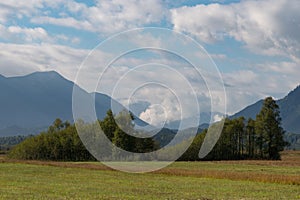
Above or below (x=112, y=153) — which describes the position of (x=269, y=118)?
above

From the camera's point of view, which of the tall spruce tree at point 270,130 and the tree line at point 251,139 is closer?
the tall spruce tree at point 270,130

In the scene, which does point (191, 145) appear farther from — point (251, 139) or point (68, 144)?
point (68, 144)

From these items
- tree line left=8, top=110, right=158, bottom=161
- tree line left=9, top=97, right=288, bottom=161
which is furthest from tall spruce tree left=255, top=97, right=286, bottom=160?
tree line left=8, top=110, right=158, bottom=161

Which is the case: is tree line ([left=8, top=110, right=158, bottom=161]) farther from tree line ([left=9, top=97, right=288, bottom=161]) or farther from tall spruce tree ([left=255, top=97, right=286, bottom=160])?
tall spruce tree ([left=255, top=97, right=286, bottom=160])

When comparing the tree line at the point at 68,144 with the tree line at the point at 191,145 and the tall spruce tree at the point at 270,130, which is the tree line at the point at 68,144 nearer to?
the tree line at the point at 191,145

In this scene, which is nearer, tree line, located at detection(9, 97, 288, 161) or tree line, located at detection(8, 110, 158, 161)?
tree line, located at detection(9, 97, 288, 161)

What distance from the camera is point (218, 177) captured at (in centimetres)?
4941

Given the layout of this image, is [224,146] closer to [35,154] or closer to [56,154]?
[56,154]

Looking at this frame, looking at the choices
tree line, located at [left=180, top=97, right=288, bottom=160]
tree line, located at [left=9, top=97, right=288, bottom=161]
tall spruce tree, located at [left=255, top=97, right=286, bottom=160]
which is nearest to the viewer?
tree line, located at [left=9, top=97, right=288, bottom=161]

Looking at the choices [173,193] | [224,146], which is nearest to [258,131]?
[224,146]

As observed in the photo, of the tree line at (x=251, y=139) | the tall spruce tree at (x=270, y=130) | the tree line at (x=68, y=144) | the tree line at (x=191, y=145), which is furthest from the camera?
the tree line at (x=251, y=139)

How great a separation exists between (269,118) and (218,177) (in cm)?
6482

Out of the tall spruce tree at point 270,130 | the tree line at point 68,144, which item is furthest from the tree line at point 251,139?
the tree line at point 68,144

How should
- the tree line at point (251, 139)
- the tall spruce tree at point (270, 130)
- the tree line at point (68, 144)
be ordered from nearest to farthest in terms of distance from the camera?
the tree line at point (68, 144) < the tall spruce tree at point (270, 130) < the tree line at point (251, 139)
